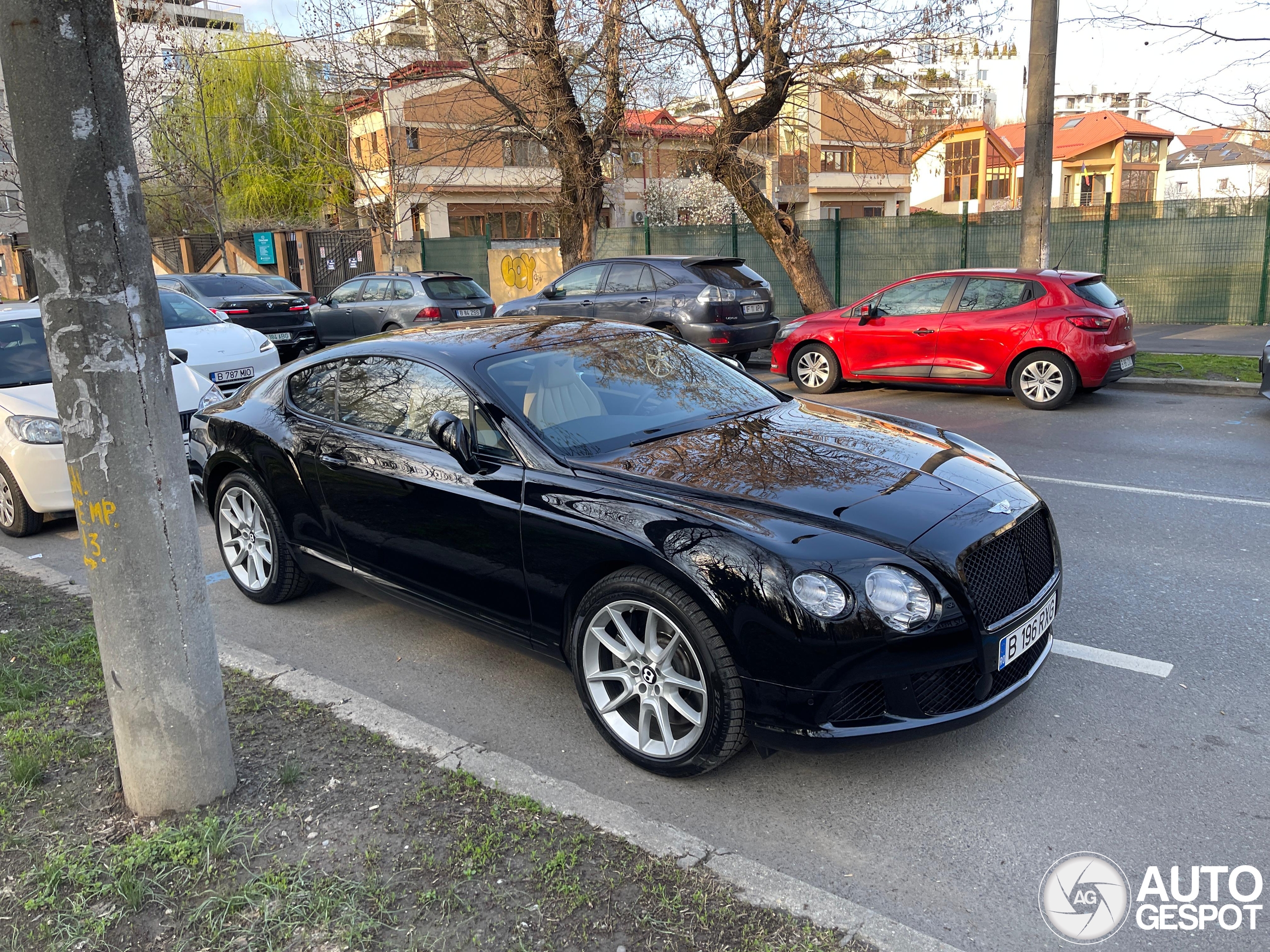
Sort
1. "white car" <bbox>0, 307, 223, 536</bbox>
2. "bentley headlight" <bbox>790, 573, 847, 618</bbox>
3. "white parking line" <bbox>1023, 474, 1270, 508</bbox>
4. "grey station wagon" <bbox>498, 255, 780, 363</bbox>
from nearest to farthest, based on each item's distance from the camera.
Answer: "bentley headlight" <bbox>790, 573, 847, 618</bbox>, "white parking line" <bbox>1023, 474, 1270, 508</bbox>, "white car" <bbox>0, 307, 223, 536</bbox>, "grey station wagon" <bbox>498, 255, 780, 363</bbox>

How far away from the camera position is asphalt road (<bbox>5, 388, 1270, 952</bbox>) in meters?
2.99

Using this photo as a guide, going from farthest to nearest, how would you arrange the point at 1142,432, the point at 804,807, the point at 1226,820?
the point at 1142,432, the point at 804,807, the point at 1226,820

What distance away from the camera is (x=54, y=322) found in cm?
288

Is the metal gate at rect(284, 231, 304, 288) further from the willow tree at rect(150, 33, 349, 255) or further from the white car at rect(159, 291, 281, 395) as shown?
the white car at rect(159, 291, 281, 395)

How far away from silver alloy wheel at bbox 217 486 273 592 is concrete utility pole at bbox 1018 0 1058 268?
10810mm

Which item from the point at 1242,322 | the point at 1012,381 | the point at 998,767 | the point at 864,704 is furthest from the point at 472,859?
the point at 1242,322

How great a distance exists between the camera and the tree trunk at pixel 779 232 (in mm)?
16656

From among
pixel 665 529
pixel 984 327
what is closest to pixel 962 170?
pixel 984 327

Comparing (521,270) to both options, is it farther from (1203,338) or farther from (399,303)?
(1203,338)

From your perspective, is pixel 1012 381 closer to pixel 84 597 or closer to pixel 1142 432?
pixel 1142 432

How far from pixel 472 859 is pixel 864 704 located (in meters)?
1.33

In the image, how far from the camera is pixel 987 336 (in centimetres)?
1091

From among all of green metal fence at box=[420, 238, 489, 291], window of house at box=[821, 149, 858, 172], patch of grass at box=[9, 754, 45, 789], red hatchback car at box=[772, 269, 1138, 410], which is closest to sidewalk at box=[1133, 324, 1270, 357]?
red hatchback car at box=[772, 269, 1138, 410]

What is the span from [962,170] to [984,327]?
2428 inches
